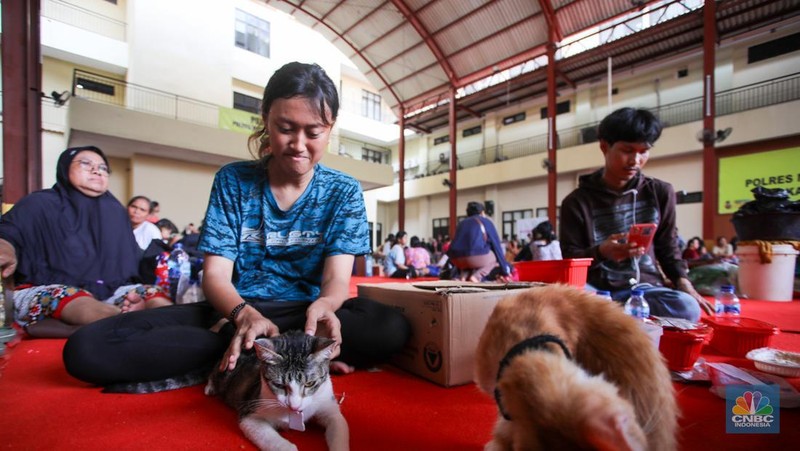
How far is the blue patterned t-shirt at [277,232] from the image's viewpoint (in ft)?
5.01

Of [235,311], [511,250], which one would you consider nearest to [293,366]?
[235,311]

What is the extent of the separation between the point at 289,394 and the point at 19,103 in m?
5.36

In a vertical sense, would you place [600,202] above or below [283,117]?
below

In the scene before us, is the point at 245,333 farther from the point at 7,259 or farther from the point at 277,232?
the point at 7,259

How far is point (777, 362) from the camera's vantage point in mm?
→ 1486

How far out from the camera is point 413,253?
9.23 m

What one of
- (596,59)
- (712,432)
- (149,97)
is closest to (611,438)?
(712,432)

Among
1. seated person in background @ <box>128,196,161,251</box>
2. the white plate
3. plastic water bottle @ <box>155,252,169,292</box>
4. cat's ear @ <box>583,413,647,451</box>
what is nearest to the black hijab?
plastic water bottle @ <box>155,252,169,292</box>

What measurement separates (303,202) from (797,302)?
230 inches

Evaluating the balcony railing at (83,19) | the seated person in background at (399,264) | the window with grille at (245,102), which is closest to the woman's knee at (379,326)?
the seated person in background at (399,264)

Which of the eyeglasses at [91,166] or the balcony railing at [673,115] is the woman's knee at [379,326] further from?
the balcony railing at [673,115]

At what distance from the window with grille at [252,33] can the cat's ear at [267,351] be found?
13.6m

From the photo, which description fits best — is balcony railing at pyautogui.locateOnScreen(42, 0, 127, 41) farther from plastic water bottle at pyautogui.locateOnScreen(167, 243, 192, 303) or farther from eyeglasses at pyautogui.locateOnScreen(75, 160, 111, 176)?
plastic water bottle at pyautogui.locateOnScreen(167, 243, 192, 303)

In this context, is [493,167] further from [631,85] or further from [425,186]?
[631,85]
